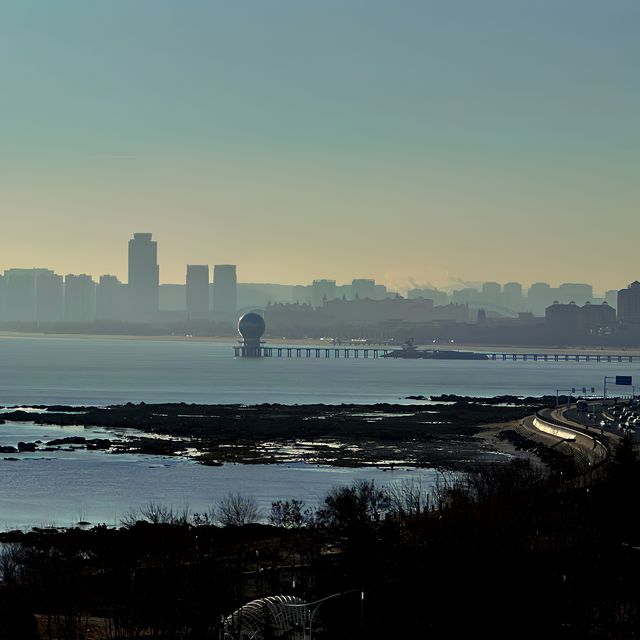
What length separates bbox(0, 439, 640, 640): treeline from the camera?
66.8ft

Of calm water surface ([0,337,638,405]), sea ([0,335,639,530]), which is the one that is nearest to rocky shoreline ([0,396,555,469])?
sea ([0,335,639,530])

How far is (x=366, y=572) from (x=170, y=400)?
74116mm

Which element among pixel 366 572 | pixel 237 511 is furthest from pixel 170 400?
pixel 366 572

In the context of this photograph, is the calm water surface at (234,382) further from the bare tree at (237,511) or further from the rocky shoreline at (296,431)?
the bare tree at (237,511)

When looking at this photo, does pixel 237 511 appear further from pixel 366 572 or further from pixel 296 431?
pixel 296 431

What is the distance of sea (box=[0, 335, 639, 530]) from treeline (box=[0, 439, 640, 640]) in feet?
24.3

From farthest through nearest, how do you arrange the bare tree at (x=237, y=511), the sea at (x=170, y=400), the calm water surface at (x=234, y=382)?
1. the calm water surface at (x=234, y=382)
2. the sea at (x=170, y=400)
3. the bare tree at (x=237, y=511)

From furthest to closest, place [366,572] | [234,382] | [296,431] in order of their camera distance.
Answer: [234,382] → [296,431] → [366,572]

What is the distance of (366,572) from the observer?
2347 cm

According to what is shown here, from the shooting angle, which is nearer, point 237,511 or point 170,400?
point 237,511

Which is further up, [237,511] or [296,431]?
[237,511]

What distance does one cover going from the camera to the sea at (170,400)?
40.5 metres

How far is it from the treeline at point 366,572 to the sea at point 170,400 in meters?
7.42

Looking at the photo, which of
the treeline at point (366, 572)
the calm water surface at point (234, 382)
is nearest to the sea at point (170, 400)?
the calm water surface at point (234, 382)
